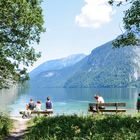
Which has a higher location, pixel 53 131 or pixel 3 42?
pixel 3 42

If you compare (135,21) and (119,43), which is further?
(119,43)

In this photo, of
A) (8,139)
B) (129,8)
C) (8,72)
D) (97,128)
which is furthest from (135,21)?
(8,72)

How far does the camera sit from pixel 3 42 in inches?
1235

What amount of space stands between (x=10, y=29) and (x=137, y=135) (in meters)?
15.3

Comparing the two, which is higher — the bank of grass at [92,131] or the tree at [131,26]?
the tree at [131,26]

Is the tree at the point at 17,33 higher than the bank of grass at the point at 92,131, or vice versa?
the tree at the point at 17,33

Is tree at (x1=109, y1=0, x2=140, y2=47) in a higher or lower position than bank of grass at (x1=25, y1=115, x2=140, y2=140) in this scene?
higher

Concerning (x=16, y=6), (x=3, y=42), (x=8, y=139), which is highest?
(x=16, y=6)

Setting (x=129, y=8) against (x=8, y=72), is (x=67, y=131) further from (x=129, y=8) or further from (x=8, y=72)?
(x=8, y=72)

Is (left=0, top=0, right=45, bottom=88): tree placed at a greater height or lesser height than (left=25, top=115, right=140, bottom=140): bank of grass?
greater

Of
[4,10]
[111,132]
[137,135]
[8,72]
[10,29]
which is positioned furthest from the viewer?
[8,72]

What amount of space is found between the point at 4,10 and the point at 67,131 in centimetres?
1005

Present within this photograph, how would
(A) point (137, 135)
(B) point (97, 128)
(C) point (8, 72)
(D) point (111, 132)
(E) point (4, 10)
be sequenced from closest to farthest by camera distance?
1. (A) point (137, 135)
2. (D) point (111, 132)
3. (B) point (97, 128)
4. (E) point (4, 10)
5. (C) point (8, 72)

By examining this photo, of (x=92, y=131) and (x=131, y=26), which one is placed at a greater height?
(x=131, y=26)
